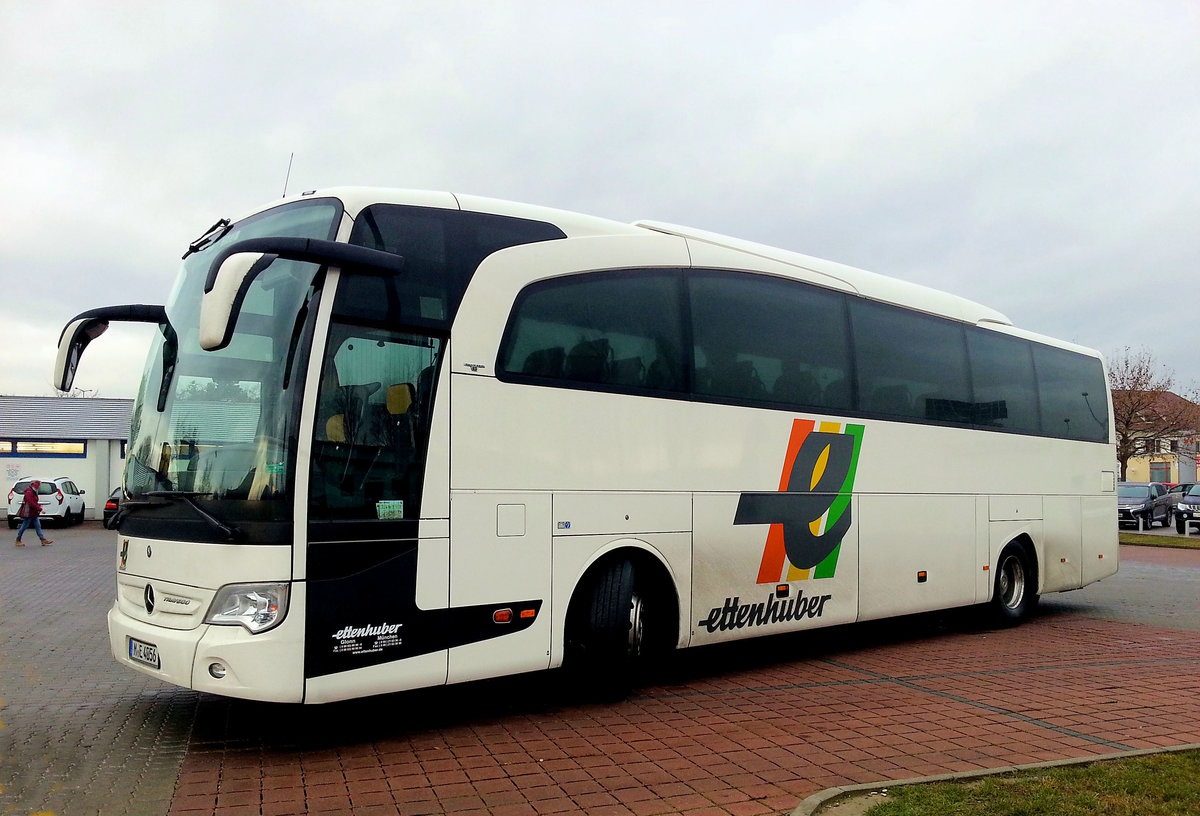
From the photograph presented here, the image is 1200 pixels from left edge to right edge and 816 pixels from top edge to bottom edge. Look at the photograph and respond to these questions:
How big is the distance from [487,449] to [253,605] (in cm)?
188

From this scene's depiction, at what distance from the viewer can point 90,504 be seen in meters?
41.4

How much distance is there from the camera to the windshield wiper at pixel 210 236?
7562 millimetres

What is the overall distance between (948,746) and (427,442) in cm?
403

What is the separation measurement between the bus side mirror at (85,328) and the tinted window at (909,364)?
668 centimetres

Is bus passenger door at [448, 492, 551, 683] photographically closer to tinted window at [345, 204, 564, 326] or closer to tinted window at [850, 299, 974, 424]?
tinted window at [345, 204, 564, 326]

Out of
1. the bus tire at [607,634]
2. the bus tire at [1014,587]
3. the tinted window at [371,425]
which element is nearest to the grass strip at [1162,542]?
the bus tire at [1014,587]

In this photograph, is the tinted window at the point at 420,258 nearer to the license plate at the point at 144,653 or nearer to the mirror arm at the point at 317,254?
the mirror arm at the point at 317,254

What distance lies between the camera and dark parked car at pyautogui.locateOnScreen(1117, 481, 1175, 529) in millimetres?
38125

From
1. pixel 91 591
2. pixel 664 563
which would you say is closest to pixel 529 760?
pixel 664 563

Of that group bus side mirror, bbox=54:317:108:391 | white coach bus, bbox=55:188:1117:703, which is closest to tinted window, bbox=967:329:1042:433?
white coach bus, bbox=55:188:1117:703

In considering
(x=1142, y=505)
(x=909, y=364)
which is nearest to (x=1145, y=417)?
(x=1142, y=505)

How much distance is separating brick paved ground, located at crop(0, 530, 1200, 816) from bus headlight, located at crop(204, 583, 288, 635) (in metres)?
0.89

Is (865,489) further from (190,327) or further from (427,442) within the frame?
(190,327)

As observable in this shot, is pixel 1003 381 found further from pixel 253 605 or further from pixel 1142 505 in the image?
pixel 1142 505
